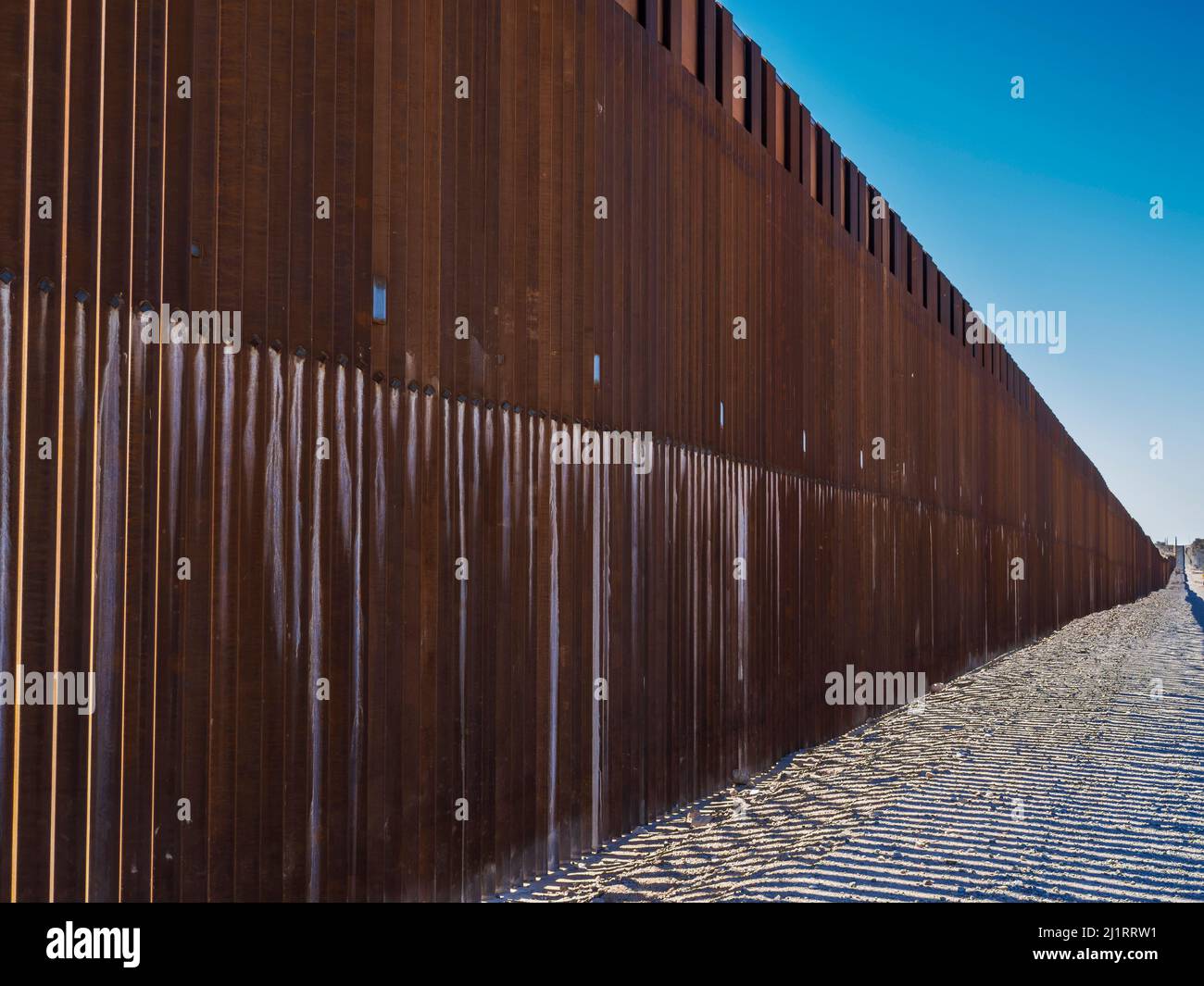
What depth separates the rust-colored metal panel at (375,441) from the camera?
356 centimetres

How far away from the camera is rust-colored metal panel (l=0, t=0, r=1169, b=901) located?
356 centimetres

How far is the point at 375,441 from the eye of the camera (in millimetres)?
4879

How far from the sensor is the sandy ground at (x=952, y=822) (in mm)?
5652

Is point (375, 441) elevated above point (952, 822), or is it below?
above

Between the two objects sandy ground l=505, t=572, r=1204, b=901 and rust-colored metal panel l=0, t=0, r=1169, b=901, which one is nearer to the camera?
rust-colored metal panel l=0, t=0, r=1169, b=901

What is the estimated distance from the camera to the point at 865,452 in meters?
13.0

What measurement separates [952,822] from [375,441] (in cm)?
479

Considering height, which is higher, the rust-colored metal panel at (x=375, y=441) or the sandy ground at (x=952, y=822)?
the rust-colored metal panel at (x=375, y=441)

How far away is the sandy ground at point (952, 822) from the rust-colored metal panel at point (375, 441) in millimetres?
558

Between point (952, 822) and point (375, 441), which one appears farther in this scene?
point (952, 822)

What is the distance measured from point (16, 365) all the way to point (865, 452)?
430 inches

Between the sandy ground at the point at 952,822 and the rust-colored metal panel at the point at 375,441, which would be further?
the sandy ground at the point at 952,822

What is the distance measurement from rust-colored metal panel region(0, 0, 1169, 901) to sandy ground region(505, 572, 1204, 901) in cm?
56
